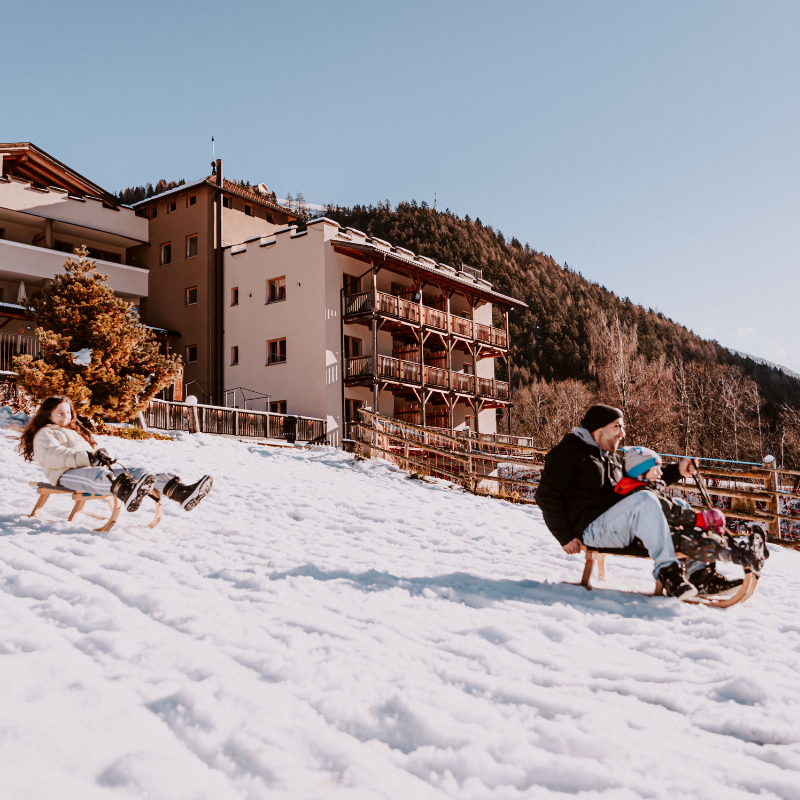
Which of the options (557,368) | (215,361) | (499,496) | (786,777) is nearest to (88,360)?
(499,496)

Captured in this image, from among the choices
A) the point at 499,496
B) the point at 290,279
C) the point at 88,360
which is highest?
the point at 290,279

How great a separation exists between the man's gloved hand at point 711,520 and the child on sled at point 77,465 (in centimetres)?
458

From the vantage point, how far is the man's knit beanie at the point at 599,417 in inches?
189

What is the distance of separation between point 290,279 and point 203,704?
25793 millimetres

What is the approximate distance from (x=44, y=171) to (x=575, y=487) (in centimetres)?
3084

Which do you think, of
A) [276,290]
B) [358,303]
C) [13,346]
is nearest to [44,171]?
[13,346]

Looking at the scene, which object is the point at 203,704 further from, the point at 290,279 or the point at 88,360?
the point at 290,279

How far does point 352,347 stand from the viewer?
1093 inches

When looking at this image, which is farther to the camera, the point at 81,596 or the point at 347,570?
the point at 347,570

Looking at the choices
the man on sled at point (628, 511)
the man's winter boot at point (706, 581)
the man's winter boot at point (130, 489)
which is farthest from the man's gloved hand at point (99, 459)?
the man's winter boot at point (706, 581)

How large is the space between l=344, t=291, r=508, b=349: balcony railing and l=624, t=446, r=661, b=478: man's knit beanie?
2218 cm

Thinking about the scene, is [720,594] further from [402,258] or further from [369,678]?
[402,258]

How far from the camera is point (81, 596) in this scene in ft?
13.7

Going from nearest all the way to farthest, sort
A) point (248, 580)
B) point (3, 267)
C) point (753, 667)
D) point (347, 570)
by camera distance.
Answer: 1. point (753, 667)
2. point (248, 580)
3. point (347, 570)
4. point (3, 267)
